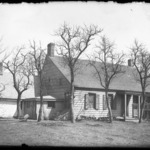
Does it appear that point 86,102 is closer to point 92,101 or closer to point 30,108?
point 92,101

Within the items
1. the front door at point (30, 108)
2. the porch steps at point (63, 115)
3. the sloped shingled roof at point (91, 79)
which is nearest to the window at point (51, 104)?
the porch steps at point (63, 115)

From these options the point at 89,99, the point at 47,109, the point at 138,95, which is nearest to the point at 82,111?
the point at 89,99

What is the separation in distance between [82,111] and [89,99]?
175 cm

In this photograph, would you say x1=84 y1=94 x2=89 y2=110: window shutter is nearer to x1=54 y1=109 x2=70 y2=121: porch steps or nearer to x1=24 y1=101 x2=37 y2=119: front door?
x1=54 y1=109 x2=70 y2=121: porch steps

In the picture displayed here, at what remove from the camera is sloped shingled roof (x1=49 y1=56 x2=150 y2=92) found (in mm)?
26797

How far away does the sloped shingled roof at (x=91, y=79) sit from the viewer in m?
26.8

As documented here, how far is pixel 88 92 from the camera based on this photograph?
26.5 meters

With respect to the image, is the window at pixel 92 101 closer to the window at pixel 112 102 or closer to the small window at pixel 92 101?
the small window at pixel 92 101

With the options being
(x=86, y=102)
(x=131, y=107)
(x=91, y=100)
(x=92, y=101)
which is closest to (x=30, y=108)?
(x=86, y=102)

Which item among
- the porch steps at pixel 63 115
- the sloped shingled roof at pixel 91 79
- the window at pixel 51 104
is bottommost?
the porch steps at pixel 63 115

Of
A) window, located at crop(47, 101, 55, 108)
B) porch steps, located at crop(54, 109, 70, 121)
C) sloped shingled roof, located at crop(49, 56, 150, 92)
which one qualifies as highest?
sloped shingled roof, located at crop(49, 56, 150, 92)

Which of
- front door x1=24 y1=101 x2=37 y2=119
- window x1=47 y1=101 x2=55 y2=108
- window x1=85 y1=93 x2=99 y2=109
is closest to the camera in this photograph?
front door x1=24 y1=101 x2=37 y2=119

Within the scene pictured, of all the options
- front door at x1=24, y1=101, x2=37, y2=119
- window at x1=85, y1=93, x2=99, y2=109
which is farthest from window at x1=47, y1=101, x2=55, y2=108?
window at x1=85, y1=93, x2=99, y2=109

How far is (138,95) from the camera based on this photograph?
2878 cm
